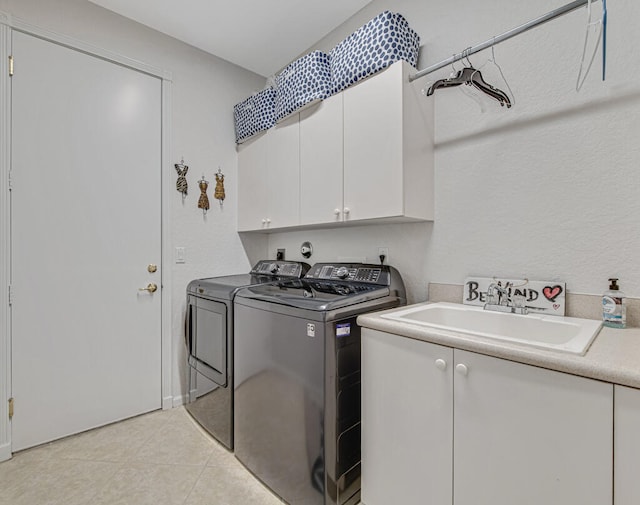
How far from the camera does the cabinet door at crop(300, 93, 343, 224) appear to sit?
6.31ft

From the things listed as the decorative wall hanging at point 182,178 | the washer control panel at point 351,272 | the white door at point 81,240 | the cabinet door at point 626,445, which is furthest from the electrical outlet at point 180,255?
the cabinet door at point 626,445

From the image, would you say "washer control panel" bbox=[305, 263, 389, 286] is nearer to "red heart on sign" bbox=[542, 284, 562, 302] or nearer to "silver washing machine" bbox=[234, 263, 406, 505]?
"silver washing machine" bbox=[234, 263, 406, 505]

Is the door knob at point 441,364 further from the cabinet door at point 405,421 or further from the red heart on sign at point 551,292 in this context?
the red heart on sign at point 551,292

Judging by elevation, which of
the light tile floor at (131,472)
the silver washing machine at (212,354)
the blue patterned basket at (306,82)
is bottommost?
the light tile floor at (131,472)

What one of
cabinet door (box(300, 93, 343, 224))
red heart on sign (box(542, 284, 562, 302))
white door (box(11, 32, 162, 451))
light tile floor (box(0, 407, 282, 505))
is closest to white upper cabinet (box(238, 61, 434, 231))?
cabinet door (box(300, 93, 343, 224))

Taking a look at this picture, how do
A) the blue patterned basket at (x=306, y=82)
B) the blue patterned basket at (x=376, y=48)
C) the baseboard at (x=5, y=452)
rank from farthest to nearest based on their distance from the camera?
the blue patterned basket at (x=306, y=82)
the baseboard at (x=5, y=452)
the blue patterned basket at (x=376, y=48)

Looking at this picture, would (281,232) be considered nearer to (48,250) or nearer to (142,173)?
(142,173)

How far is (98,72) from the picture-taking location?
2.14 metres

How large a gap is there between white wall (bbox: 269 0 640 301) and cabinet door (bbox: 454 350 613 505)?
0.69 m

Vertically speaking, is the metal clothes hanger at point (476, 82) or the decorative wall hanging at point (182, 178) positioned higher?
the metal clothes hanger at point (476, 82)

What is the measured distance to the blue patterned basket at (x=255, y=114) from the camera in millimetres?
2477

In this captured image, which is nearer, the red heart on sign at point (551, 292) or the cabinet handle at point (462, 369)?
the cabinet handle at point (462, 369)

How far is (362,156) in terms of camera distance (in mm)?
1788

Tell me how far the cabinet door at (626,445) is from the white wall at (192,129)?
8.27 feet
